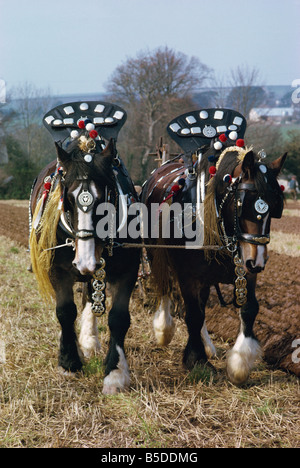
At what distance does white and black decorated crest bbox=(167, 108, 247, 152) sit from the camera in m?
4.04

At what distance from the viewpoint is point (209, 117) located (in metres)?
4.16

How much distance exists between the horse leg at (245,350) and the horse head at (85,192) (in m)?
1.19

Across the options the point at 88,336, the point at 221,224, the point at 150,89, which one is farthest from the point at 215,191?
the point at 150,89

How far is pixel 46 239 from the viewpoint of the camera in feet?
11.8

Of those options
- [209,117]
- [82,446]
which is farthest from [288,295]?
[82,446]

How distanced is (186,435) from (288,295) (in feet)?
9.05

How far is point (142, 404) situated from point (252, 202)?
145 cm

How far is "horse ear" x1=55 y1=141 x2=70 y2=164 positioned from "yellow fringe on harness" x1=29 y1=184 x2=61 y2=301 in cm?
34

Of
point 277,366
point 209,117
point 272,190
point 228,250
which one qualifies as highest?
point 209,117

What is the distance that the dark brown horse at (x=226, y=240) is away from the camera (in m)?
3.17

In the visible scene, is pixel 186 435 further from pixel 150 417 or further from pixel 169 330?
pixel 169 330

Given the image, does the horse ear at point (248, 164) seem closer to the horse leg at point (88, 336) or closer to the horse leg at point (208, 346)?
the horse leg at point (208, 346)

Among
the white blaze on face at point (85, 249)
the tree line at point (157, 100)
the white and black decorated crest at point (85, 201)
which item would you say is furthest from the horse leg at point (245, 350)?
the tree line at point (157, 100)

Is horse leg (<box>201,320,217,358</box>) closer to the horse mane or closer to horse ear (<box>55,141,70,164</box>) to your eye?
the horse mane
